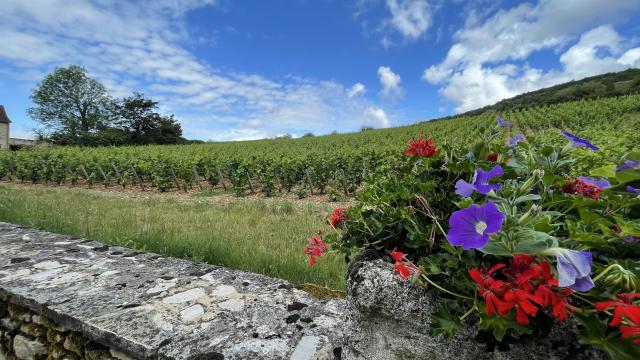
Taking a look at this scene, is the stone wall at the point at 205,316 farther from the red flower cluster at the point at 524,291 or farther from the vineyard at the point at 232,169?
the vineyard at the point at 232,169

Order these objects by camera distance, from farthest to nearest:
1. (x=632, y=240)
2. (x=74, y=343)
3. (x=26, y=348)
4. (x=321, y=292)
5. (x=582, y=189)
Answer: (x=26, y=348) < (x=321, y=292) < (x=74, y=343) < (x=582, y=189) < (x=632, y=240)

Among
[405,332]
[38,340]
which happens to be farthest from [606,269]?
[38,340]

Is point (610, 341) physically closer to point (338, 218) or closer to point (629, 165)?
point (629, 165)

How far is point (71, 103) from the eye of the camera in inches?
2475

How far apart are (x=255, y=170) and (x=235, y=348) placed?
13.9 meters

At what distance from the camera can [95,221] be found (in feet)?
20.0

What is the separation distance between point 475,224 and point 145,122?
74.6m

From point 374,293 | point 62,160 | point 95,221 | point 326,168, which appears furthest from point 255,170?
point 374,293

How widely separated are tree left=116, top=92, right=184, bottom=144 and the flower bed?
6961 centimetres

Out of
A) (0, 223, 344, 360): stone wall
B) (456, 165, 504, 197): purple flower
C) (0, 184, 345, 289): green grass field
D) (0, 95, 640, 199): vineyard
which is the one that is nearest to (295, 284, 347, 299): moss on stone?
(0, 223, 344, 360): stone wall

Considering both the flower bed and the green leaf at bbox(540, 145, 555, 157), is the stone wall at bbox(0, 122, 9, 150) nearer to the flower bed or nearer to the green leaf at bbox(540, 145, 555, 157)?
the flower bed

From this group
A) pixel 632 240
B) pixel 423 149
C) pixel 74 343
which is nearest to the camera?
pixel 632 240

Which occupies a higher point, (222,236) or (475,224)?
(475,224)

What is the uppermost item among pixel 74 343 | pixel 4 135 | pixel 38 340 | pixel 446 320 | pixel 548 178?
pixel 4 135
